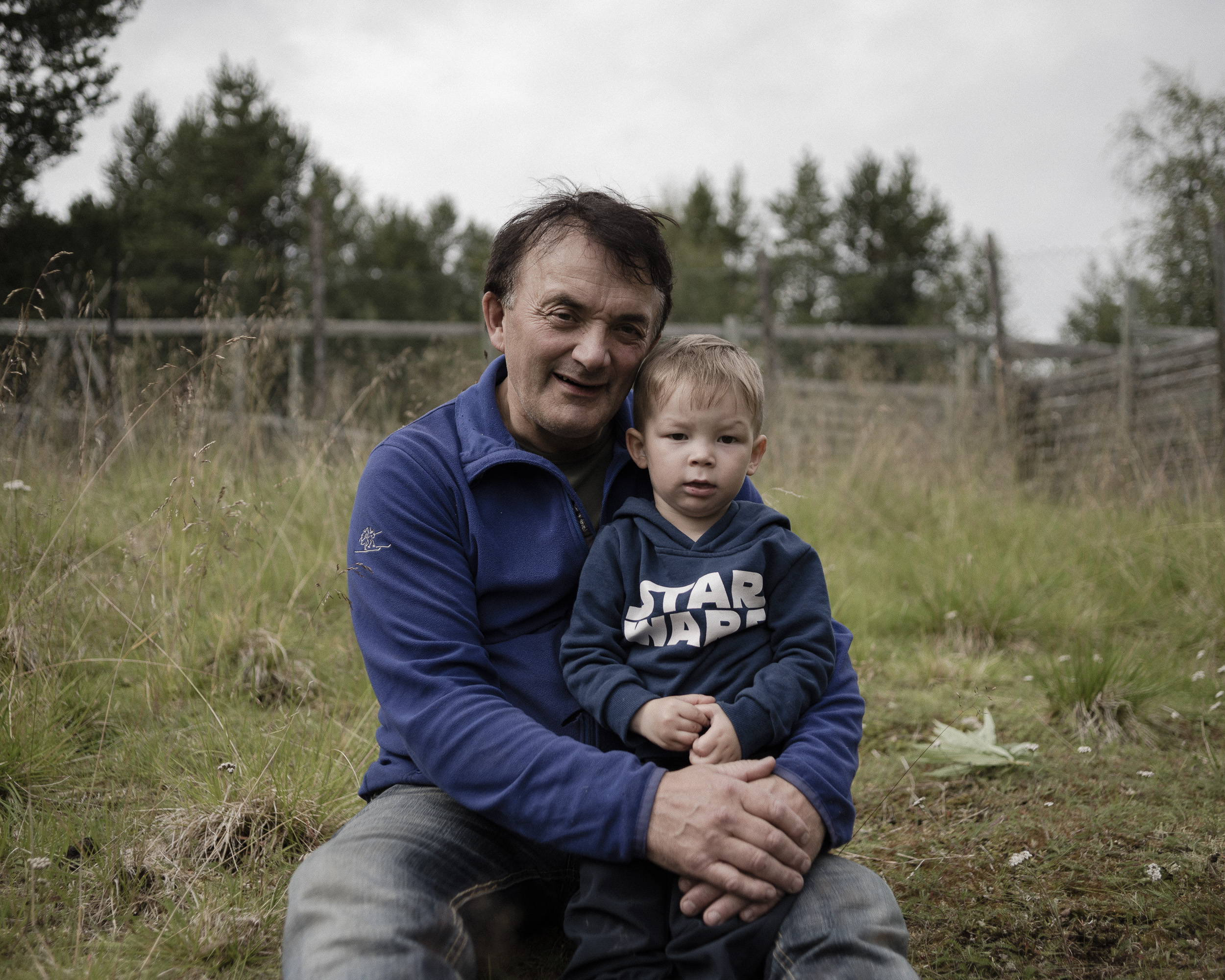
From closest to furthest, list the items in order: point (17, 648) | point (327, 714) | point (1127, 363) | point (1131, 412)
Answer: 1. point (17, 648)
2. point (327, 714)
3. point (1131, 412)
4. point (1127, 363)

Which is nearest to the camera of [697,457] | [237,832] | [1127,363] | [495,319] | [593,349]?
[697,457]

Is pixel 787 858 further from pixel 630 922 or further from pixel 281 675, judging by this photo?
pixel 281 675

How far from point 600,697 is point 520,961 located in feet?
1.98

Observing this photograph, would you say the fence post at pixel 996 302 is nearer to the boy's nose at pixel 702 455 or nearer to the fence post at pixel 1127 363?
the fence post at pixel 1127 363

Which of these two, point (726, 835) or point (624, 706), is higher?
point (624, 706)

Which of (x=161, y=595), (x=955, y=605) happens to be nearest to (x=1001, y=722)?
(x=955, y=605)

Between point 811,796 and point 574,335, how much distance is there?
1.03 m

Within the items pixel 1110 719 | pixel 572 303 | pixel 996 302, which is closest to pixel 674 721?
pixel 572 303

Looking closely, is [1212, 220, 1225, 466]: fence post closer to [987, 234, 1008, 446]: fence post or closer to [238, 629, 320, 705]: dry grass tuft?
[987, 234, 1008, 446]: fence post

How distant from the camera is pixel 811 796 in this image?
1.43 m

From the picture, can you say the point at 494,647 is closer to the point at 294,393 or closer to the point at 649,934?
the point at 649,934

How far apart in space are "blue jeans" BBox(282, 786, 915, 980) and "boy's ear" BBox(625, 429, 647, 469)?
2.59 feet

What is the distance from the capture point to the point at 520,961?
5.46 ft

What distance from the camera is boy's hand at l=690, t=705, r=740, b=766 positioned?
1424mm
